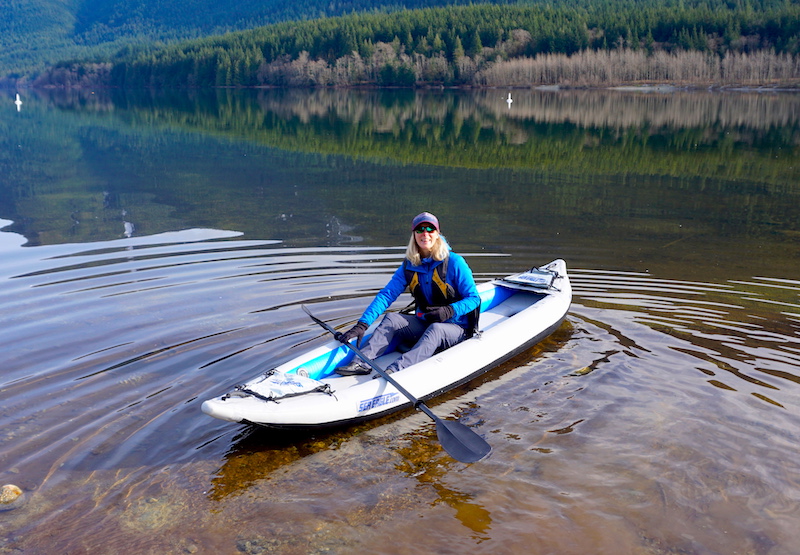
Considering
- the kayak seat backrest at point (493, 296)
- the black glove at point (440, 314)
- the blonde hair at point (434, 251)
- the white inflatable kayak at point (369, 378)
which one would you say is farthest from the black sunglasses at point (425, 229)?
the kayak seat backrest at point (493, 296)

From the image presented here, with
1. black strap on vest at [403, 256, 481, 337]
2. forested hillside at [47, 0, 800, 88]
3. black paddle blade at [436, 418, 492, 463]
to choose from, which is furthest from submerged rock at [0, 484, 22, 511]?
forested hillside at [47, 0, 800, 88]

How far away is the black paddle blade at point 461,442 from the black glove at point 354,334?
4.39 ft

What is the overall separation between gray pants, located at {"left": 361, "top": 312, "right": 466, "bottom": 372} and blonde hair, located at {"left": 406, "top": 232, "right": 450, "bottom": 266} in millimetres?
611

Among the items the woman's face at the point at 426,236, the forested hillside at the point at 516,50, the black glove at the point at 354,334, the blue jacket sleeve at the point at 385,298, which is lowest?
the black glove at the point at 354,334

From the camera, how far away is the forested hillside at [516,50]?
62844 millimetres

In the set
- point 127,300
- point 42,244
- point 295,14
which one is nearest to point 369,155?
point 42,244

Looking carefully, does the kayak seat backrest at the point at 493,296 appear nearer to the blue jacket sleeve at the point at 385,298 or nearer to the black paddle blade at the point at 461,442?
the blue jacket sleeve at the point at 385,298

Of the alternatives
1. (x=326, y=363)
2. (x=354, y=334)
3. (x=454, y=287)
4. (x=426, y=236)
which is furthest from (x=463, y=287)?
(x=326, y=363)

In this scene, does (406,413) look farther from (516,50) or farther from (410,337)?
(516,50)

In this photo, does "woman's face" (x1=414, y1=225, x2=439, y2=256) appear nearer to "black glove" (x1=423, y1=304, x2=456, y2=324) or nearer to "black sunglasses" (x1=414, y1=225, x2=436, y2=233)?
"black sunglasses" (x1=414, y1=225, x2=436, y2=233)

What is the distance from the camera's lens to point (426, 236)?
7051mm

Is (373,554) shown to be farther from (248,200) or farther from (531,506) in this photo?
(248,200)

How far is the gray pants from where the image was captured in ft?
22.9

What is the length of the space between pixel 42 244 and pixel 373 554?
10.7 meters
